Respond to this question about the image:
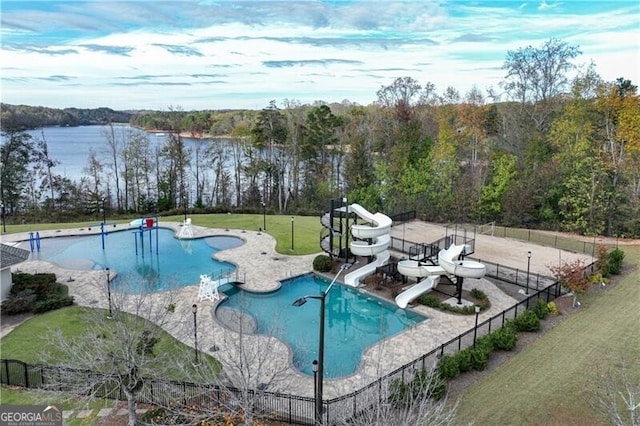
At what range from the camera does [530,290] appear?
2186cm

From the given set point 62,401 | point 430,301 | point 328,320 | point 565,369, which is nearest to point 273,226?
point 328,320

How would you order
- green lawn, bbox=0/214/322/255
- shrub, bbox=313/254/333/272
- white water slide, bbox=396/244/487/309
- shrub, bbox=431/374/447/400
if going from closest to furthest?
shrub, bbox=431/374/447/400
white water slide, bbox=396/244/487/309
shrub, bbox=313/254/333/272
green lawn, bbox=0/214/322/255

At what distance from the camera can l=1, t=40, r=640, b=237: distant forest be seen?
114 ft

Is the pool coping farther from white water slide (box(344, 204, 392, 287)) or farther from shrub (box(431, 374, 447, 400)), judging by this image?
shrub (box(431, 374, 447, 400))

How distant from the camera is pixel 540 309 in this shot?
1814 centimetres

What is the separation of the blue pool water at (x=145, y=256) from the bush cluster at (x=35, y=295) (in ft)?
8.68

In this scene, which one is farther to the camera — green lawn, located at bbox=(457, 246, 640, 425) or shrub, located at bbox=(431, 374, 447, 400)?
shrub, located at bbox=(431, 374, 447, 400)

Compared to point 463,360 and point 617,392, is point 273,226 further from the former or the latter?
point 617,392

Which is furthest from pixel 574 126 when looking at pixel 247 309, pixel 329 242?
pixel 247 309

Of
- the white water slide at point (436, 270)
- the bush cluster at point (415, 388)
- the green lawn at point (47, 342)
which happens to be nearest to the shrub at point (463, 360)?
the bush cluster at point (415, 388)

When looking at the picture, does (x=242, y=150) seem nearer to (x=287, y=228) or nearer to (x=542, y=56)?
(x=287, y=228)

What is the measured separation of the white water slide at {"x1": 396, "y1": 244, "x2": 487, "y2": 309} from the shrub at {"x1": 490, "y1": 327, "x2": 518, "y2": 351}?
3.75 metres

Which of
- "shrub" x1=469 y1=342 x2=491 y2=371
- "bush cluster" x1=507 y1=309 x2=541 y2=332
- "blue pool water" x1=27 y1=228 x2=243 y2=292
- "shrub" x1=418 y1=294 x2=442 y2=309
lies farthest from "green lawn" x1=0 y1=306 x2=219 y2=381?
"bush cluster" x1=507 y1=309 x2=541 y2=332

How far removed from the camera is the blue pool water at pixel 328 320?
53.2 feet
